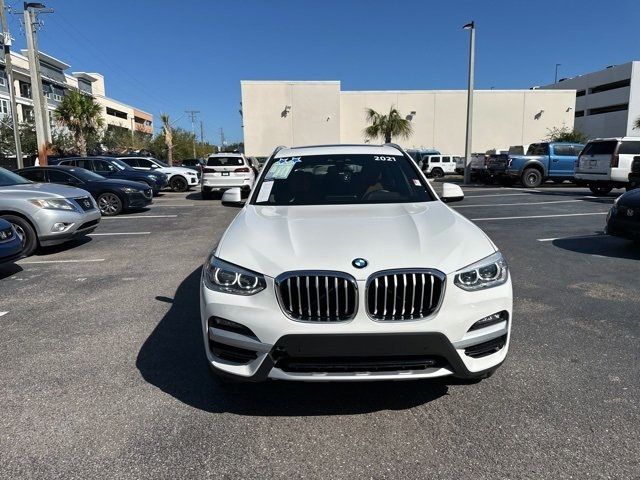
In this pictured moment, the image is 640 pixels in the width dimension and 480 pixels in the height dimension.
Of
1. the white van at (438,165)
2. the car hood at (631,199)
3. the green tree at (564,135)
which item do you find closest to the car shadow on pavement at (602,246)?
the car hood at (631,199)

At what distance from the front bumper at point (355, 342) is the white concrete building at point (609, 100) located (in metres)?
58.3

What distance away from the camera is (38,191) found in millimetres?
7910

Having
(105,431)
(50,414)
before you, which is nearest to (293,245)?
(105,431)

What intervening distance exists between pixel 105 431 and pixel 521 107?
48800 millimetres

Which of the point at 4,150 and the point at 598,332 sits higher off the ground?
the point at 4,150

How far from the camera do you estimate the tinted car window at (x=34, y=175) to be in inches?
462

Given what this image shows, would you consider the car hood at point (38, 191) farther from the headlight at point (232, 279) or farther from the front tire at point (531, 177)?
the front tire at point (531, 177)

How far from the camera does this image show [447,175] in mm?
34750

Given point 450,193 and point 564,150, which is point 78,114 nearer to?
point 564,150

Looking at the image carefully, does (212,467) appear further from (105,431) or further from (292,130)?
(292,130)

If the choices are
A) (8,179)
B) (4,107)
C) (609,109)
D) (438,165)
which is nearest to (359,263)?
(8,179)

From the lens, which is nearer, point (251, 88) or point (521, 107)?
point (251, 88)

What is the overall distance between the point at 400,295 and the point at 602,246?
22.9 feet

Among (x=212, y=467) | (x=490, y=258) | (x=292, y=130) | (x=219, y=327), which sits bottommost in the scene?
(x=212, y=467)
